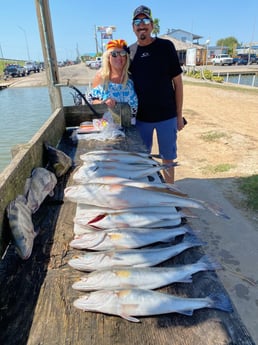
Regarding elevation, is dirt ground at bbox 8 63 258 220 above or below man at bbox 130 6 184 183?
below

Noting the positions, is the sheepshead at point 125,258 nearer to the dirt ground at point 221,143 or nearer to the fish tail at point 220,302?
the fish tail at point 220,302

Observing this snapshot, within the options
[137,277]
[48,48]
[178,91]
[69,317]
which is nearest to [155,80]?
[178,91]

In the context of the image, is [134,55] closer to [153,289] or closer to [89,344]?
[153,289]

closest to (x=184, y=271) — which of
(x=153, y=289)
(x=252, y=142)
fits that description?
(x=153, y=289)

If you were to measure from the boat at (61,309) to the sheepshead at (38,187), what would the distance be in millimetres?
106

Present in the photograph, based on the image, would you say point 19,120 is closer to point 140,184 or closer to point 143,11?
point 143,11

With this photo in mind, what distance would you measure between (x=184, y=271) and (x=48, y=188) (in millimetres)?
1426

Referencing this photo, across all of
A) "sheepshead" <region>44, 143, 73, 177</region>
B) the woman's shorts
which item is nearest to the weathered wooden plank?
"sheepshead" <region>44, 143, 73, 177</region>

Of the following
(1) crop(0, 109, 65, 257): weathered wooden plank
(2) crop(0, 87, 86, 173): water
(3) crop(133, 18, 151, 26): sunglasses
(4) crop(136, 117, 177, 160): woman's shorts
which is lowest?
(2) crop(0, 87, 86, 173): water

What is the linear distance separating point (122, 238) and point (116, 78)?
282 centimetres

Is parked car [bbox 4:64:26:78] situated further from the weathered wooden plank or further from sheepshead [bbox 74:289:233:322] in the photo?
sheepshead [bbox 74:289:233:322]

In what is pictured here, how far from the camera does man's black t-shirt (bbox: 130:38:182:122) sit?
12.0ft

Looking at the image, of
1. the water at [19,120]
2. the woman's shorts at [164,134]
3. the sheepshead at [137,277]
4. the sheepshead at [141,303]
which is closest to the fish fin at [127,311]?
the sheepshead at [141,303]

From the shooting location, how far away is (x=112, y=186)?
2205 mm
